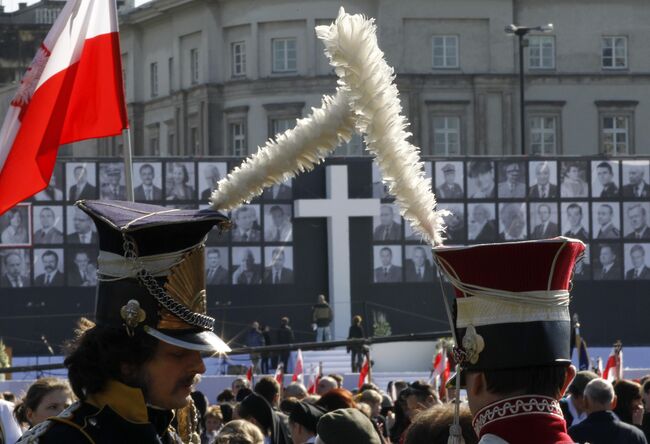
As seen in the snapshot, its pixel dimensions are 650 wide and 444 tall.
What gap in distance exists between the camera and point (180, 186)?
39812 millimetres

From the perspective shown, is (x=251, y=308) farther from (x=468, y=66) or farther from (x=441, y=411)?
(x=441, y=411)

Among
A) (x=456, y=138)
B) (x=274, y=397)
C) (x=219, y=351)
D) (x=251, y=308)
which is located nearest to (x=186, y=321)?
(x=219, y=351)

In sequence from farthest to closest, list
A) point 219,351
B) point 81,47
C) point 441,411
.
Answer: point 81,47 → point 441,411 → point 219,351

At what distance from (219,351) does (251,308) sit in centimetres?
3699

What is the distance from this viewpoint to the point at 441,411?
15.5 feet

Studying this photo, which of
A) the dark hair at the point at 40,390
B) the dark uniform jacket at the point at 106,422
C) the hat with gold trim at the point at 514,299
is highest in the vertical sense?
the hat with gold trim at the point at 514,299

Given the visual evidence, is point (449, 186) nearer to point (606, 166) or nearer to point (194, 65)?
point (606, 166)


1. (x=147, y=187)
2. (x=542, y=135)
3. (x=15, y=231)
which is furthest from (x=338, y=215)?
(x=542, y=135)

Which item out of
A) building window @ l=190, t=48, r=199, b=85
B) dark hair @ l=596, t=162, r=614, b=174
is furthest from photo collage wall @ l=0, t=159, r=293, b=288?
building window @ l=190, t=48, r=199, b=85

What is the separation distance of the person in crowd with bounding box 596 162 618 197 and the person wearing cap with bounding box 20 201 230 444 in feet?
125

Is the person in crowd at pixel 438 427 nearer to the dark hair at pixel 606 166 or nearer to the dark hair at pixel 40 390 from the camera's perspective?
the dark hair at pixel 40 390

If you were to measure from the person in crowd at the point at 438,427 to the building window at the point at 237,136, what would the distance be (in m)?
67.0

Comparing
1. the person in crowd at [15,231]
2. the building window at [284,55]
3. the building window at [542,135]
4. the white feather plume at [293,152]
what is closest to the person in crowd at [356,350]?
the person in crowd at [15,231]

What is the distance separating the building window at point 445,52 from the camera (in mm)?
70250
